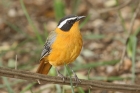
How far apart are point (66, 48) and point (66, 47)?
0.5 inches

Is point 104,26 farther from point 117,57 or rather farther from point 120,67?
point 120,67

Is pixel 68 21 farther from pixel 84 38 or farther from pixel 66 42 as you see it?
pixel 84 38

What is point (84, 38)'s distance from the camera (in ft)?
23.9

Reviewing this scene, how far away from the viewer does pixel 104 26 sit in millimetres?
8359

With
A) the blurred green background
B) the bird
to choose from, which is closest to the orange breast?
the bird

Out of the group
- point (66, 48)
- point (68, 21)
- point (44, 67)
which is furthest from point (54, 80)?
point (44, 67)

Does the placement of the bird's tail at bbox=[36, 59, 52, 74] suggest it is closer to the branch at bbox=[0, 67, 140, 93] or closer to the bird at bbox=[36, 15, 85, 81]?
the bird at bbox=[36, 15, 85, 81]

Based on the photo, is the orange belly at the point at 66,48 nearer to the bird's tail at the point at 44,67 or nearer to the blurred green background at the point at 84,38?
the bird's tail at the point at 44,67

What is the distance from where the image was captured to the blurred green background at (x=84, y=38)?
6.43 meters

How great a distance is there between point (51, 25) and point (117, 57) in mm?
1974

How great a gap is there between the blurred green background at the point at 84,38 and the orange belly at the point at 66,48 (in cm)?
110

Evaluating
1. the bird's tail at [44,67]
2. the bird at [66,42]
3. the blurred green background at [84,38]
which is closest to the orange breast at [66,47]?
the bird at [66,42]

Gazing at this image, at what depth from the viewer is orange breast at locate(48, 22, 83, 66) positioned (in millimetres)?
4355

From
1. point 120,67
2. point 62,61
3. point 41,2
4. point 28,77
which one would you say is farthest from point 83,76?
point 41,2
